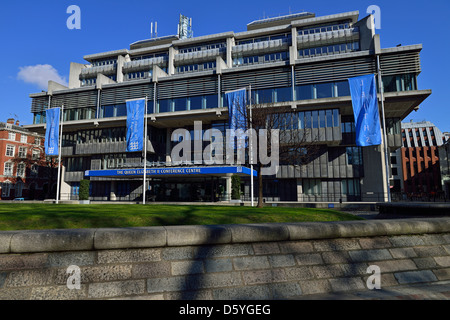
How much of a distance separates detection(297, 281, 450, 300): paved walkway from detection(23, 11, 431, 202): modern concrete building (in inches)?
1043

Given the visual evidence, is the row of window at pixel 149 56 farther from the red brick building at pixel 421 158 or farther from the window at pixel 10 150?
the red brick building at pixel 421 158

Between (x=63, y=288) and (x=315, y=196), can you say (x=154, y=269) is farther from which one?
(x=315, y=196)

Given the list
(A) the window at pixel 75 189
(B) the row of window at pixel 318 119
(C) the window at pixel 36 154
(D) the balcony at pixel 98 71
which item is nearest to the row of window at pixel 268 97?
(B) the row of window at pixel 318 119

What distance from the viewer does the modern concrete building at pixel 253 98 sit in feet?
118

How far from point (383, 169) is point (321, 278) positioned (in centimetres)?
3562

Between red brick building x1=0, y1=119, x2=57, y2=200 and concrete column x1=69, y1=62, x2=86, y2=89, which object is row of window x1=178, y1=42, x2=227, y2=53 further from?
red brick building x1=0, y1=119, x2=57, y2=200

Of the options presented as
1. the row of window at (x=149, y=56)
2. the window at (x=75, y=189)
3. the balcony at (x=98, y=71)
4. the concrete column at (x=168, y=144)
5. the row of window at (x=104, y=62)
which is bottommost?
the window at (x=75, y=189)

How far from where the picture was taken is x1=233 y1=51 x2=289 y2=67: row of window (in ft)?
149

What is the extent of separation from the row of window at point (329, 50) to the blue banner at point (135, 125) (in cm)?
2438

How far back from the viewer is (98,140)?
1843 inches

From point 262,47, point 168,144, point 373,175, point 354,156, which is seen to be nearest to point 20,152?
point 168,144

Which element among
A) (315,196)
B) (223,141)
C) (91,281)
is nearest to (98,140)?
(223,141)

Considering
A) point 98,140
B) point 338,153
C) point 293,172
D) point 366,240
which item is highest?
point 98,140

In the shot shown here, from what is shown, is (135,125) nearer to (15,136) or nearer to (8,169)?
(8,169)
